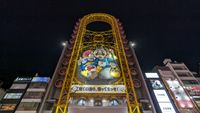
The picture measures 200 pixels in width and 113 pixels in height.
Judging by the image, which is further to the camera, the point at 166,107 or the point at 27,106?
the point at 27,106

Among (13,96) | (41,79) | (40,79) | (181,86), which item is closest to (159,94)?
(181,86)

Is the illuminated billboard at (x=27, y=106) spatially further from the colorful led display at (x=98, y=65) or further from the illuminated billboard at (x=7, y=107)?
the colorful led display at (x=98, y=65)

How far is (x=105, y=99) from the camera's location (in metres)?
19.0

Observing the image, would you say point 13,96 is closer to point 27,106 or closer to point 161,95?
point 27,106

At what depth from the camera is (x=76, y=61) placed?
21.7 meters

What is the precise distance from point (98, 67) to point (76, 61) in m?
2.33

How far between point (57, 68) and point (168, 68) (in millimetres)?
18087

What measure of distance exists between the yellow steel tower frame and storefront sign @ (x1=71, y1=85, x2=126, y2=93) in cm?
49

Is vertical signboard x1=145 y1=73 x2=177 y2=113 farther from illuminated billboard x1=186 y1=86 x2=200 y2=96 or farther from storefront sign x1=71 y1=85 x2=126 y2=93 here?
storefront sign x1=71 y1=85 x2=126 y2=93

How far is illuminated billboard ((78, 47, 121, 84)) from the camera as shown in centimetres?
2039

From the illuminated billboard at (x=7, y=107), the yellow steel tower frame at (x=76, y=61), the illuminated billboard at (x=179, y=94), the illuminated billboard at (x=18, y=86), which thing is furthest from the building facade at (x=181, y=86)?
the illuminated billboard at (x=7, y=107)

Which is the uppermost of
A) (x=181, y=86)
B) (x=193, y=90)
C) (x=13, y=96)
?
(x=181, y=86)

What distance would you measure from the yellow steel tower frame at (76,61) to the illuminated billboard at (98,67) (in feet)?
1.98

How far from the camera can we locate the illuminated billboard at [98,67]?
20391 mm
